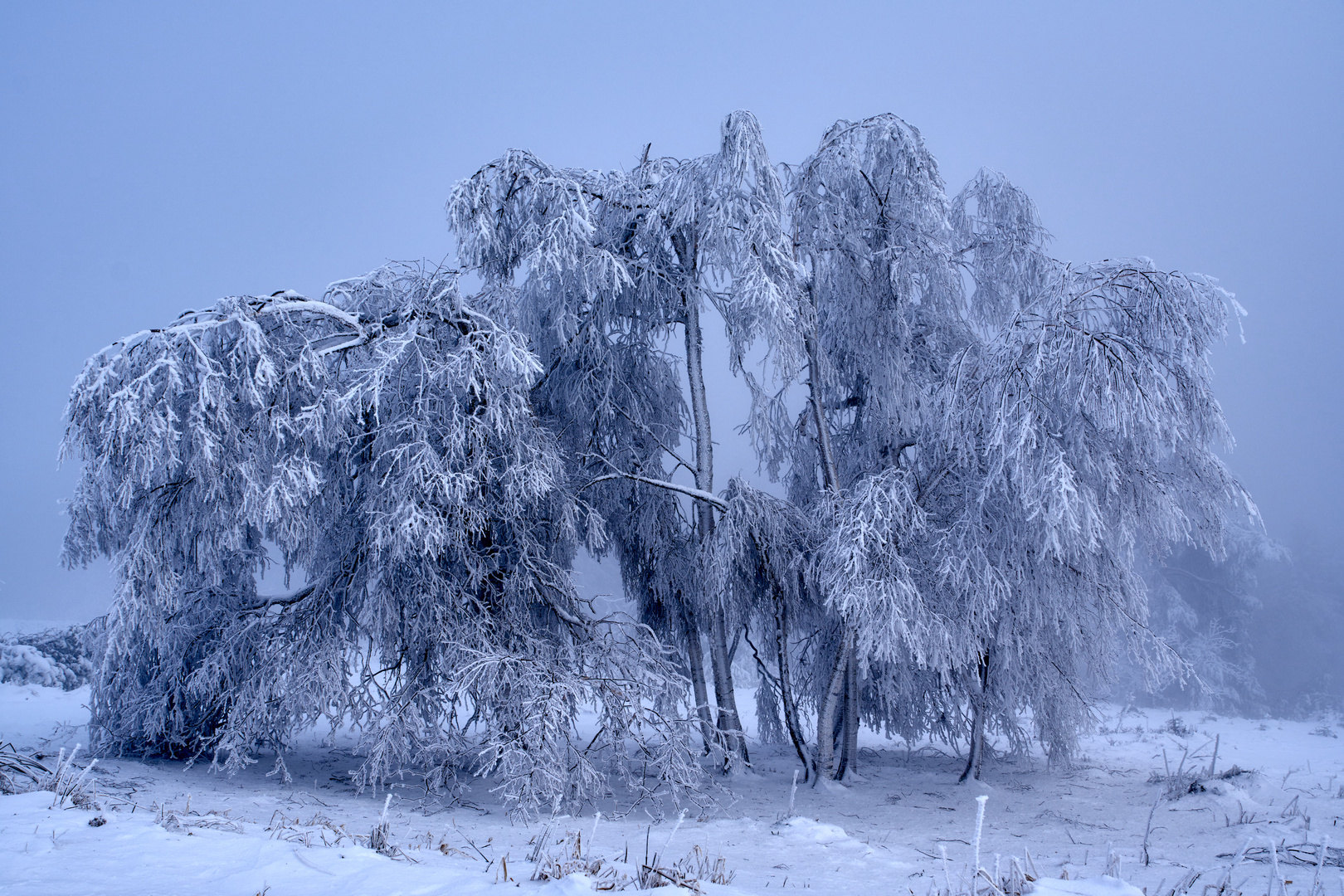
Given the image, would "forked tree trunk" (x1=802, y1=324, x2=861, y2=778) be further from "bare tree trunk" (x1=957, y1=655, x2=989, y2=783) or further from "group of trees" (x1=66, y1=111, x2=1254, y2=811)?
"bare tree trunk" (x1=957, y1=655, x2=989, y2=783)

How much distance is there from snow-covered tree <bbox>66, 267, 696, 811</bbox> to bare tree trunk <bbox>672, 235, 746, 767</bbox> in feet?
3.63

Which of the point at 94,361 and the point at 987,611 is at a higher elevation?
the point at 94,361

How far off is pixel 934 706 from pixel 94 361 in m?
7.87

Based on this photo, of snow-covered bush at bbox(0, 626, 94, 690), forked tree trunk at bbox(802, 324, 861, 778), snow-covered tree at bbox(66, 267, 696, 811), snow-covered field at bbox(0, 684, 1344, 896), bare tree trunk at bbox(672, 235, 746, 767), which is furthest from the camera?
snow-covered bush at bbox(0, 626, 94, 690)

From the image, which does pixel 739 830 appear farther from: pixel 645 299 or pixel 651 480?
pixel 645 299

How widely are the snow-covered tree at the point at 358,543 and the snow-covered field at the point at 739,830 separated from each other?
0.56 metres

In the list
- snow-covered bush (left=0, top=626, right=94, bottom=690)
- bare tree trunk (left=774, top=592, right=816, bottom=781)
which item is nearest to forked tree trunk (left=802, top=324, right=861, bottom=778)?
bare tree trunk (left=774, top=592, right=816, bottom=781)

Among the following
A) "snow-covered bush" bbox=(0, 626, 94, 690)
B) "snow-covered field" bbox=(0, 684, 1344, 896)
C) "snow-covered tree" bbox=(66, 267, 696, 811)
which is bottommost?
"snow-covered bush" bbox=(0, 626, 94, 690)

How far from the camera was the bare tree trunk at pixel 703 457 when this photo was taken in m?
7.46

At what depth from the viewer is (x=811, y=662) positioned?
789 centimetres

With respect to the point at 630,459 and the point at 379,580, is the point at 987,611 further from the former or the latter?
the point at 379,580

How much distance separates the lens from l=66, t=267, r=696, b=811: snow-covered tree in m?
5.29

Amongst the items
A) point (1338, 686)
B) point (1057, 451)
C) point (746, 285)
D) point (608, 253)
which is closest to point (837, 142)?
point (746, 285)

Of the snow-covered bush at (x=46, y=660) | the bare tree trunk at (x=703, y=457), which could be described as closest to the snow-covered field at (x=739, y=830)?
the bare tree trunk at (x=703, y=457)
